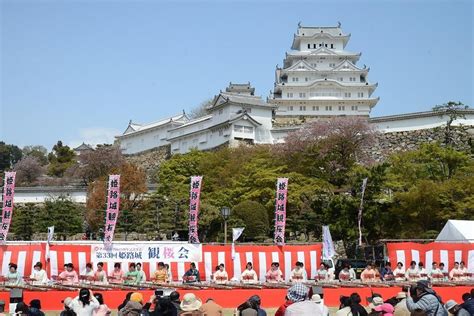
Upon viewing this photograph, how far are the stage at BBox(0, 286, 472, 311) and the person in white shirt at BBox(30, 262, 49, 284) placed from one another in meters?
1.18

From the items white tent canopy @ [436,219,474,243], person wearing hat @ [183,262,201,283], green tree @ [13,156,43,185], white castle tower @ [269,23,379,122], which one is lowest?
person wearing hat @ [183,262,201,283]

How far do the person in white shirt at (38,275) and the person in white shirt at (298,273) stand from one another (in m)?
7.28

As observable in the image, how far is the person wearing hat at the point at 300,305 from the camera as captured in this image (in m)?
6.29

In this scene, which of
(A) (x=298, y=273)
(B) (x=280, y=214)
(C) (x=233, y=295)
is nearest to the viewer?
(C) (x=233, y=295)

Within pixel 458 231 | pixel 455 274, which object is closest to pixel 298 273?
pixel 455 274

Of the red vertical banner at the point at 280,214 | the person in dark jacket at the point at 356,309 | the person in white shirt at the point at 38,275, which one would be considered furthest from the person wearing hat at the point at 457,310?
the red vertical banner at the point at 280,214

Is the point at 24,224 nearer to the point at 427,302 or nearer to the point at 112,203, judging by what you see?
the point at 112,203

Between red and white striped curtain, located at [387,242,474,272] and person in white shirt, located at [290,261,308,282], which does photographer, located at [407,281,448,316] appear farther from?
red and white striped curtain, located at [387,242,474,272]

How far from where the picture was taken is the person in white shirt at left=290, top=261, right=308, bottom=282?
19484mm

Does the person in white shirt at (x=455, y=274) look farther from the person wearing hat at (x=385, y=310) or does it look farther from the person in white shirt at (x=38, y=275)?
the person wearing hat at (x=385, y=310)

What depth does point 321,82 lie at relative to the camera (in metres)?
64.1

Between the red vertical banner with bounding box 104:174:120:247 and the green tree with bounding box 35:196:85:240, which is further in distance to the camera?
the green tree with bounding box 35:196:85:240

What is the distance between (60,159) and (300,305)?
72.9m

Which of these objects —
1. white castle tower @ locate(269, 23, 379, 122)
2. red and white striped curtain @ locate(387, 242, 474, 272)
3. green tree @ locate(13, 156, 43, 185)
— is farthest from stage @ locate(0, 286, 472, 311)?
green tree @ locate(13, 156, 43, 185)
